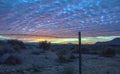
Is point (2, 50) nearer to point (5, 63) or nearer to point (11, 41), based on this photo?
point (5, 63)

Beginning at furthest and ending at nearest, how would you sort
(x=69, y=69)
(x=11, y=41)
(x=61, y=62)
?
(x=11, y=41) < (x=61, y=62) < (x=69, y=69)

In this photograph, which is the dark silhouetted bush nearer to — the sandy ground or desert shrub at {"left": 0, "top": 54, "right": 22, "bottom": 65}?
desert shrub at {"left": 0, "top": 54, "right": 22, "bottom": 65}

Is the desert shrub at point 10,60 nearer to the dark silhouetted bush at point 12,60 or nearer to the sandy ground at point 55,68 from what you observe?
the dark silhouetted bush at point 12,60

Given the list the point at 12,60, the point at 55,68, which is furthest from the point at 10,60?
the point at 55,68

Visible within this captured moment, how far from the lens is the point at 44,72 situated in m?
22.3

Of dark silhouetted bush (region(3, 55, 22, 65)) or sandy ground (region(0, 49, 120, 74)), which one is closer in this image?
sandy ground (region(0, 49, 120, 74))

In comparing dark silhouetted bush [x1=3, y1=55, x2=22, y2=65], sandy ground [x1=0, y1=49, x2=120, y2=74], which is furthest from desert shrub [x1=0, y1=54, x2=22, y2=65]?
sandy ground [x1=0, y1=49, x2=120, y2=74]

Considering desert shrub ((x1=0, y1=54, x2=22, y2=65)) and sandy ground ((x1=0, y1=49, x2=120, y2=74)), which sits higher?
desert shrub ((x1=0, y1=54, x2=22, y2=65))

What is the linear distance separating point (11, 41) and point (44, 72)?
30666 mm

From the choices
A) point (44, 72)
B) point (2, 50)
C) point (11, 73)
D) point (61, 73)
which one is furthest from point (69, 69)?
point (2, 50)

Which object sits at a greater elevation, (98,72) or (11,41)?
(11,41)

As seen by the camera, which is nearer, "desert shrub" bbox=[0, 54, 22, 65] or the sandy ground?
the sandy ground

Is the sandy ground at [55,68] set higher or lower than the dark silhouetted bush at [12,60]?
lower

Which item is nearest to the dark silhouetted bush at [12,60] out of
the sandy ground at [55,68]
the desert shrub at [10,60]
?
the desert shrub at [10,60]
